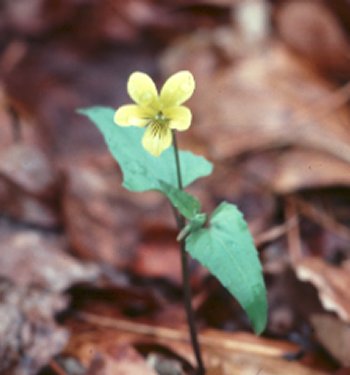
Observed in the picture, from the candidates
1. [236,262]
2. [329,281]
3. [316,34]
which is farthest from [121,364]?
[316,34]

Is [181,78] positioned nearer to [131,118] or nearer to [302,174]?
[131,118]

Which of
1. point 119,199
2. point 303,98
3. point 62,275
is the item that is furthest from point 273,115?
point 62,275

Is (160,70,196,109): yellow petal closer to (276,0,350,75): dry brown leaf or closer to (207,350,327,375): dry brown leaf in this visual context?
(207,350,327,375): dry brown leaf

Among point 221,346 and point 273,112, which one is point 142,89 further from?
point 273,112

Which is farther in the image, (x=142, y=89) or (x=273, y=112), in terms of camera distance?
(x=273, y=112)

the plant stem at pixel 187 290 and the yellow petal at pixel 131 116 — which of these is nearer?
the yellow petal at pixel 131 116

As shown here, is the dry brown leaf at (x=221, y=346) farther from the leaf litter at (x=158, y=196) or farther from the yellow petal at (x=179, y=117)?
the yellow petal at (x=179, y=117)

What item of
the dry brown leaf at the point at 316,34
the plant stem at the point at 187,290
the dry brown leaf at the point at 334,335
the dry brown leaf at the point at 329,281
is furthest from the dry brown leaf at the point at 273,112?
the plant stem at the point at 187,290
